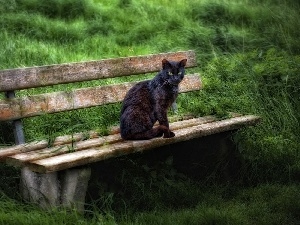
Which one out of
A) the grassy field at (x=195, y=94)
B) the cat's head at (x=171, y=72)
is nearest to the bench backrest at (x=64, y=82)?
the grassy field at (x=195, y=94)

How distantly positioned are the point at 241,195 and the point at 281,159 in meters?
0.71

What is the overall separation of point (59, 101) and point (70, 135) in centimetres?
31

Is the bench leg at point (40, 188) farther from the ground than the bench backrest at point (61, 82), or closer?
closer

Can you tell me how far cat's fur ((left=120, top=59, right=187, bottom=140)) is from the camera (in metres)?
4.14

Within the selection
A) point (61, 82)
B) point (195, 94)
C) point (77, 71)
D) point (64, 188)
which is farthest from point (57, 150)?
point (195, 94)

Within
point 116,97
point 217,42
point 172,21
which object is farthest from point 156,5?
point 116,97

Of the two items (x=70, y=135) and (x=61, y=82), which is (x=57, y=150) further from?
(x=61, y=82)

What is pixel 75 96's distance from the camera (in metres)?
4.64

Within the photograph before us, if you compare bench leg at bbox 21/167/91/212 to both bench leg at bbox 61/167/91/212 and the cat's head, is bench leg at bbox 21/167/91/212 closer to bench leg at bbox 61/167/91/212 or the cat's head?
bench leg at bbox 61/167/91/212

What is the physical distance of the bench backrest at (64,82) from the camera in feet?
14.0

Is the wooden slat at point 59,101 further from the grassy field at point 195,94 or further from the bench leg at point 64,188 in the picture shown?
the bench leg at point 64,188

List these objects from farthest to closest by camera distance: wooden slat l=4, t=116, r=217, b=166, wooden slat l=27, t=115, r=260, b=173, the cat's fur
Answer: the cat's fur → wooden slat l=4, t=116, r=217, b=166 → wooden slat l=27, t=115, r=260, b=173

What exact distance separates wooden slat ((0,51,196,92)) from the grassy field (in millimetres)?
418

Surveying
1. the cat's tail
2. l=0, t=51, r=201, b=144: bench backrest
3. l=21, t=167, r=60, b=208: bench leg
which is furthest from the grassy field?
the cat's tail
